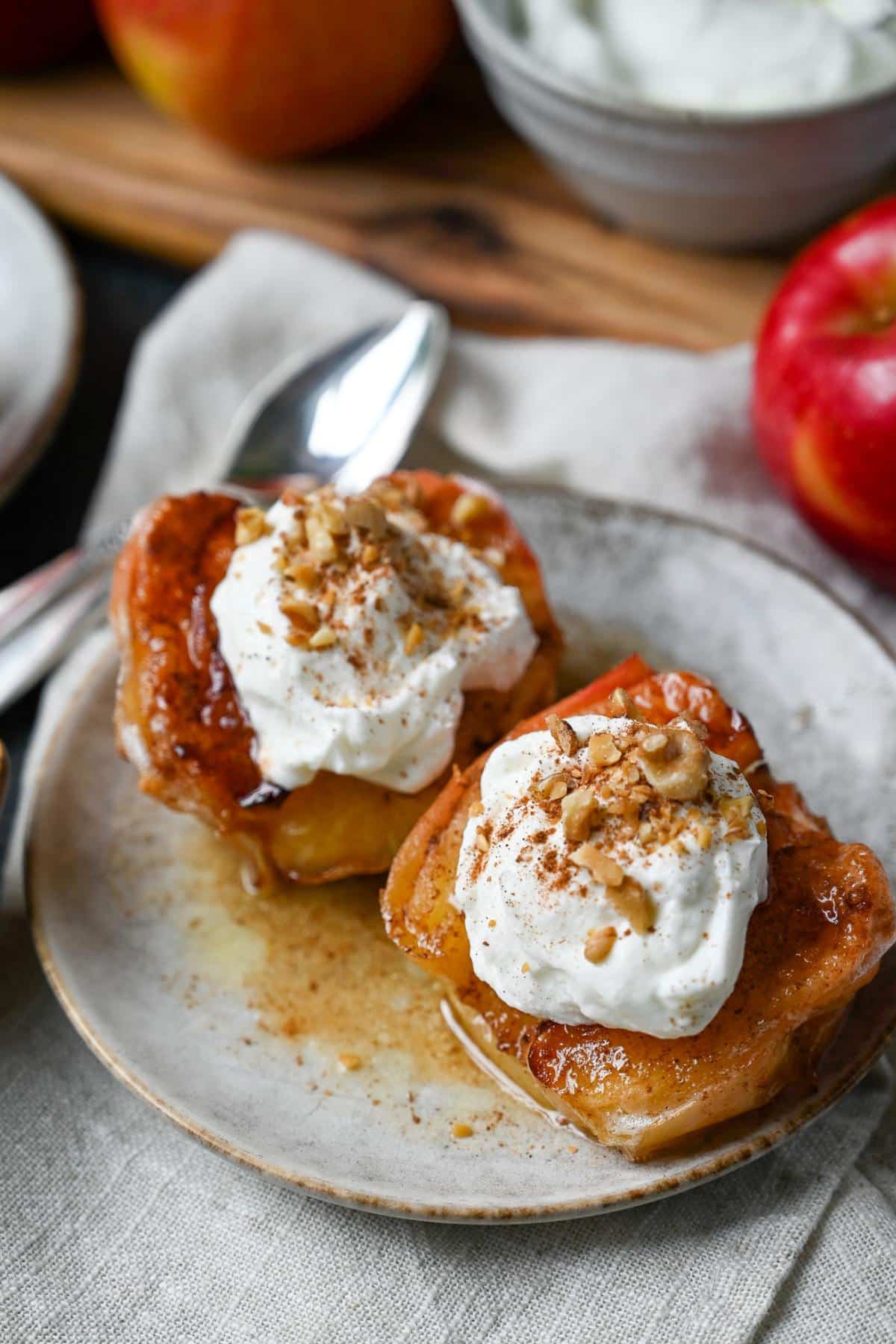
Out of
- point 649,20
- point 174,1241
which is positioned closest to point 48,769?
point 174,1241

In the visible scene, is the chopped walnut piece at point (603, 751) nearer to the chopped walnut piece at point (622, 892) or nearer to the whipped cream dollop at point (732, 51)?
the chopped walnut piece at point (622, 892)

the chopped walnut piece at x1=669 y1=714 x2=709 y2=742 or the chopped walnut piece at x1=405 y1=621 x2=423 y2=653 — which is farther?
the chopped walnut piece at x1=405 y1=621 x2=423 y2=653

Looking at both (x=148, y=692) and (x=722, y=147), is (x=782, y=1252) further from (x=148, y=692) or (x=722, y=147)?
(x=722, y=147)

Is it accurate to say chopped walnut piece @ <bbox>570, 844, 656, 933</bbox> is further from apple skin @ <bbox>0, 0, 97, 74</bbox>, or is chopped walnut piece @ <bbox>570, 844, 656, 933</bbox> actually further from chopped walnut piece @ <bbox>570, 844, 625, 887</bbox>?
apple skin @ <bbox>0, 0, 97, 74</bbox>

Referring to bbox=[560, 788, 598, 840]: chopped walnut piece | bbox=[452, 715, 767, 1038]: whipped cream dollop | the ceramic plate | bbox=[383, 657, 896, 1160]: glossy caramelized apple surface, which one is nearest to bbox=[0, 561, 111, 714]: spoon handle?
the ceramic plate

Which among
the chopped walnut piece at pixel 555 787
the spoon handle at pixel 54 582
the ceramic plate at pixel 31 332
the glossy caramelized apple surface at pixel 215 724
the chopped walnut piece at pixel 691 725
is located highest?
the chopped walnut piece at pixel 691 725

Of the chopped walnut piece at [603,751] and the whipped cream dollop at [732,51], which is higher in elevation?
the whipped cream dollop at [732,51]

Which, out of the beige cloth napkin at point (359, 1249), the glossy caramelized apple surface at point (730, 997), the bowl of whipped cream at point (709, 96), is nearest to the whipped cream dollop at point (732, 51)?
the bowl of whipped cream at point (709, 96)

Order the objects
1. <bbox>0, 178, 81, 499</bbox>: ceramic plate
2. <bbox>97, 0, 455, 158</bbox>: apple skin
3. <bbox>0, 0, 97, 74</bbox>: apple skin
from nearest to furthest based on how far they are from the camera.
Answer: <bbox>0, 178, 81, 499</bbox>: ceramic plate, <bbox>97, 0, 455, 158</bbox>: apple skin, <bbox>0, 0, 97, 74</bbox>: apple skin
